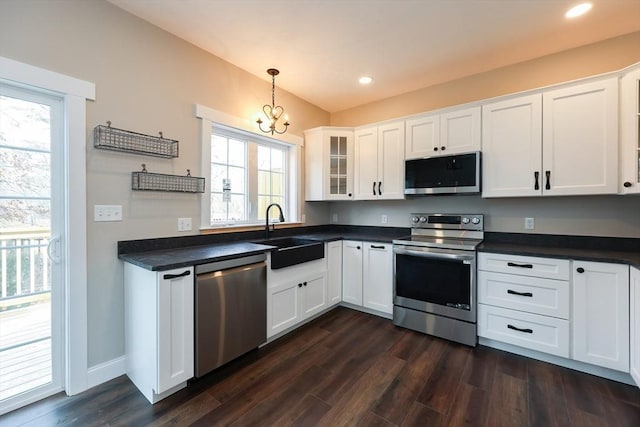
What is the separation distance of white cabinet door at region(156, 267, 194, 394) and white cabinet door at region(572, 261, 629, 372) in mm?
2818

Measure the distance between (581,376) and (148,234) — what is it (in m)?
3.48

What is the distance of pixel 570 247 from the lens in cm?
246

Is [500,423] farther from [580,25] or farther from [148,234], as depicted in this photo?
[580,25]

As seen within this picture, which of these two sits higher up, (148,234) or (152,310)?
(148,234)

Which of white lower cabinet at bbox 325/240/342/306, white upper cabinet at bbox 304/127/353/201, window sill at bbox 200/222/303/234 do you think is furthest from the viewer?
white upper cabinet at bbox 304/127/353/201

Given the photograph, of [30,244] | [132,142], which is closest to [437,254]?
[132,142]

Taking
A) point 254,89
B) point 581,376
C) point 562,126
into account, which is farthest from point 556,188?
point 254,89

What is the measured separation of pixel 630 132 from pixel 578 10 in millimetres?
984

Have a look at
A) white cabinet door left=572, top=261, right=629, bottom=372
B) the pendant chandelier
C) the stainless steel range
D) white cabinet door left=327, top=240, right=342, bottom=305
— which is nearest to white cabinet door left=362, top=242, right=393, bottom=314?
the stainless steel range

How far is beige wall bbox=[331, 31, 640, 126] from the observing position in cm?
231

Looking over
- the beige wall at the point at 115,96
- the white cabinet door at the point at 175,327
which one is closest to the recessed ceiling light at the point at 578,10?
the beige wall at the point at 115,96

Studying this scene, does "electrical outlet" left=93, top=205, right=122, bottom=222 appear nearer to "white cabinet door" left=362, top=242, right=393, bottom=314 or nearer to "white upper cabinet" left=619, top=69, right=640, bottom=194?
"white cabinet door" left=362, top=242, right=393, bottom=314

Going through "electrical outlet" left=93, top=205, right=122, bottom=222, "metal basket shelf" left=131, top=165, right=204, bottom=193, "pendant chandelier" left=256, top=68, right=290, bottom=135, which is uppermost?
"pendant chandelier" left=256, top=68, right=290, bottom=135

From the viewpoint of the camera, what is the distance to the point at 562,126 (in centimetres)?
229
